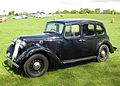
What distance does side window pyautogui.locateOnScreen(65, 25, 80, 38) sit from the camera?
763 centimetres

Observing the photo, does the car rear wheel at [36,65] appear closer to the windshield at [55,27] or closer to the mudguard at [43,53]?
the mudguard at [43,53]

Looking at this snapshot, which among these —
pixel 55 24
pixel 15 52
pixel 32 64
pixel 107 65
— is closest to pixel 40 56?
pixel 32 64

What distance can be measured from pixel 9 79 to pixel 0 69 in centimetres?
124

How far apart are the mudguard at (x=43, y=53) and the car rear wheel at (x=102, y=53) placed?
203 centimetres

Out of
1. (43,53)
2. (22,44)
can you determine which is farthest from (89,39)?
(22,44)

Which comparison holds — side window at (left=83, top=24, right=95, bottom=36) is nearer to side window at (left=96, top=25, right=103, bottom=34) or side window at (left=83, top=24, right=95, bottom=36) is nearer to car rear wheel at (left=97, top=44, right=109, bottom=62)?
side window at (left=96, top=25, right=103, bottom=34)

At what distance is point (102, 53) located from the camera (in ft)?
28.7

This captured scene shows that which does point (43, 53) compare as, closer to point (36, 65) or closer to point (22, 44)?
point (36, 65)

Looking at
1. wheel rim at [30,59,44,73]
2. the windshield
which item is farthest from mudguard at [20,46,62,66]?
the windshield

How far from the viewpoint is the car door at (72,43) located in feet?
24.8

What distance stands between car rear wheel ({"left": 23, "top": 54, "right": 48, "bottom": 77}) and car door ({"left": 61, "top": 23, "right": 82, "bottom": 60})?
85 centimetres

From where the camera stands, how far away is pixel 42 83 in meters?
6.45

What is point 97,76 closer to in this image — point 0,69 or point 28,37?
point 28,37

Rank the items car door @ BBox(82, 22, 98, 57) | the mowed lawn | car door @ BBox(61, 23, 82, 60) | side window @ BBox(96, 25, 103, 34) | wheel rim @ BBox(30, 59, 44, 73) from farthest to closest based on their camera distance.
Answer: side window @ BBox(96, 25, 103, 34), car door @ BBox(82, 22, 98, 57), car door @ BBox(61, 23, 82, 60), wheel rim @ BBox(30, 59, 44, 73), the mowed lawn
